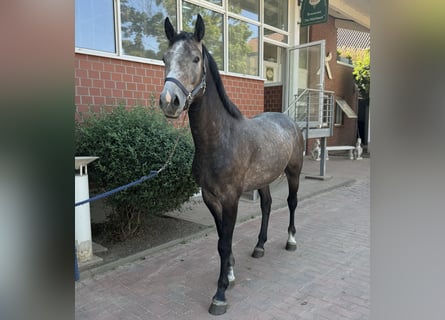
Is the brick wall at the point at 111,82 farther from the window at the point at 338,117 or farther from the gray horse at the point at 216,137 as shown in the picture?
the window at the point at 338,117

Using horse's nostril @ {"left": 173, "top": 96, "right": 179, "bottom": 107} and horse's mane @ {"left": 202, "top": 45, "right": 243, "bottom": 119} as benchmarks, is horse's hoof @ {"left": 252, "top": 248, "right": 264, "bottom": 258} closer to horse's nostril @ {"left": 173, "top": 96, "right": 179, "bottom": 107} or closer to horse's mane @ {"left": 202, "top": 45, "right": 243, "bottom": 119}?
horse's mane @ {"left": 202, "top": 45, "right": 243, "bottom": 119}

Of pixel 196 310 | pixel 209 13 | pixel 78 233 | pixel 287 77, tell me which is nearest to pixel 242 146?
pixel 196 310

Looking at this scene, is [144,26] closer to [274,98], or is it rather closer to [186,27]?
[186,27]

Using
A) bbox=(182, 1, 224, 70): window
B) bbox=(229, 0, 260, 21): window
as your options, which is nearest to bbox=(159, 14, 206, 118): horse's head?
bbox=(182, 1, 224, 70): window

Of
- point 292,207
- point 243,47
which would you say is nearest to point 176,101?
point 292,207

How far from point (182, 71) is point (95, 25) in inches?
136

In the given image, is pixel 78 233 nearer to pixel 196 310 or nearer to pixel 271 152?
pixel 196 310

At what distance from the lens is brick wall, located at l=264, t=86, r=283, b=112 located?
10.2 m

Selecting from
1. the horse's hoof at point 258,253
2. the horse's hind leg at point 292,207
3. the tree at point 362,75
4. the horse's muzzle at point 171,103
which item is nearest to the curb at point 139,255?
the horse's hoof at point 258,253

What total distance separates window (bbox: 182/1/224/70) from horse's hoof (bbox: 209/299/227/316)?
17.0ft

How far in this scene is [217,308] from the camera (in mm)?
2625

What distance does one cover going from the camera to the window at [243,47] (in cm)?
734
